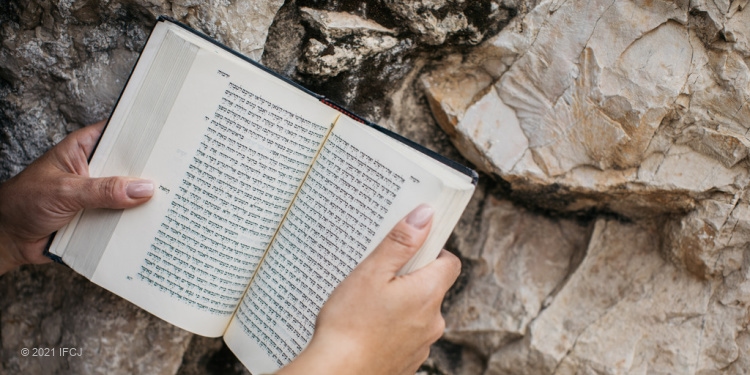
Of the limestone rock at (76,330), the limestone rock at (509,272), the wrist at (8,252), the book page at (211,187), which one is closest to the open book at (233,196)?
the book page at (211,187)

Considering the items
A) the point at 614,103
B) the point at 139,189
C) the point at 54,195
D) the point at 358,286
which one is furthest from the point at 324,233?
the point at 614,103

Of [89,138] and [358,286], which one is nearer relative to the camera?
[358,286]

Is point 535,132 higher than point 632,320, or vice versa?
point 535,132

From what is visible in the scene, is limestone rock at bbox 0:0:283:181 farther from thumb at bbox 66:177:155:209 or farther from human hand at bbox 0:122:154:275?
thumb at bbox 66:177:155:209

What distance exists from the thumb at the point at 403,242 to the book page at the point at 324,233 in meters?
0.03

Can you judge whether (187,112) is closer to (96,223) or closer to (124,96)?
(124,96)

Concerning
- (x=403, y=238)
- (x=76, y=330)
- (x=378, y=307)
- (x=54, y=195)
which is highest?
(x=403, y=238)

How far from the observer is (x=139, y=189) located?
0.96 meters

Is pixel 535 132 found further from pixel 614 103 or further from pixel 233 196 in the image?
pixel 233 196

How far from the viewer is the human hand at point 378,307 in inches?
33.7

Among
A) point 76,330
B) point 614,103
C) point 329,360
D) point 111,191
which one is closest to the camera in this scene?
point 329,360

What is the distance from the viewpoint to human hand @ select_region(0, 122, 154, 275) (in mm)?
958

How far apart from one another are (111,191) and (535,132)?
0.75 m

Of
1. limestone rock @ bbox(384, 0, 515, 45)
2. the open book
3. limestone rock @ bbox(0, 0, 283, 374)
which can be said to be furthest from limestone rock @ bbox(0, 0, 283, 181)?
limestone rock @ bbox(384, 0, 515, 45)
